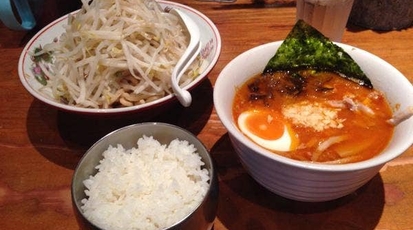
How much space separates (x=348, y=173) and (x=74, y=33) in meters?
1.09

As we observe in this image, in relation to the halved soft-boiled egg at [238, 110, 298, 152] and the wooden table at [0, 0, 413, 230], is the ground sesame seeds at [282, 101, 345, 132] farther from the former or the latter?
the wooden table at [0, 0, 413, 230]

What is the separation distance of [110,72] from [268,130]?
0.62 meters

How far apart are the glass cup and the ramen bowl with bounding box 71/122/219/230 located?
857 millimetres

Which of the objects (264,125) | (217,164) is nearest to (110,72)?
(217,164)

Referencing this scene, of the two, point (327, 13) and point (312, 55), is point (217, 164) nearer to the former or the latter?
point (312, 55)

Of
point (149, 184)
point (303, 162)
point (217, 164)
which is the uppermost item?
point (303, 162)

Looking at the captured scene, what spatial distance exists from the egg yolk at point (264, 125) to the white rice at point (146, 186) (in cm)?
17

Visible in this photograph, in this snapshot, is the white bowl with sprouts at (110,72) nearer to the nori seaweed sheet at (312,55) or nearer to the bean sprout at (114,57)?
the bean sprout at (114,57)

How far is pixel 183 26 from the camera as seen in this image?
1.63 metres

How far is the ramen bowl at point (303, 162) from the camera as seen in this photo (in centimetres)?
92

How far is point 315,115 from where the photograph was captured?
115 centimetres

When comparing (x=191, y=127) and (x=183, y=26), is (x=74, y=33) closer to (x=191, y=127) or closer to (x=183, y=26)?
(x=183, y=26)

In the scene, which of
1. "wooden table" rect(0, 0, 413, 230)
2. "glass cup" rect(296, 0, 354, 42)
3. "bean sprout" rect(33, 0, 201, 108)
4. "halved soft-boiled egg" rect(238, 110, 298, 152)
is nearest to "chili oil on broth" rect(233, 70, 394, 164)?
"halved soft-boiled egg" rect(238, 110, 298, 152)

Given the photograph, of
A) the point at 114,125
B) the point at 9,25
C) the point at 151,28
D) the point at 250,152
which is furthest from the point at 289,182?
the point at 9,25
